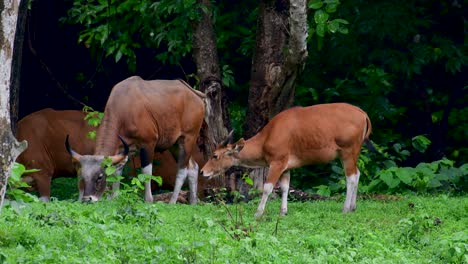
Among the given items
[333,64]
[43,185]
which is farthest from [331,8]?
[43,185]

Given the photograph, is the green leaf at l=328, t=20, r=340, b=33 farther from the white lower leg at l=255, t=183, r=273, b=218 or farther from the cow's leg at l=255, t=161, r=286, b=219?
the white lower leg at l=255, t=183, r=273, b=218

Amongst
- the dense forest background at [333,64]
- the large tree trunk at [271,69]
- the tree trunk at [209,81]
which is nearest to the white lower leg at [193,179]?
the tree trunk at [209,81]

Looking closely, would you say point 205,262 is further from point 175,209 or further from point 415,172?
point 415,172

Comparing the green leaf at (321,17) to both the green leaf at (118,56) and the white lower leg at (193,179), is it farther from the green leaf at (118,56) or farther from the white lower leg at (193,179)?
the green leaf at (118,56)

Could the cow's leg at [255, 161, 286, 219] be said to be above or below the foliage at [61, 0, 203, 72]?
below

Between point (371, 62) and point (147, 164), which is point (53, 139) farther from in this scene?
point (371, 62)

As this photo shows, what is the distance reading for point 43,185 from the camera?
627 inches

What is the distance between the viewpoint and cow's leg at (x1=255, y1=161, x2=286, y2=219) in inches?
503

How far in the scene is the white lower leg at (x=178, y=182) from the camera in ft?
48.4

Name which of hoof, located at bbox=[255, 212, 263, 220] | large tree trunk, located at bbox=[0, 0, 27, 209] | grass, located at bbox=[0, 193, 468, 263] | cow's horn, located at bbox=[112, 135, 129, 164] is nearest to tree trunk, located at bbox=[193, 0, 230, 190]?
cow's horn, located at bbox=[112, 135, 129, 164]

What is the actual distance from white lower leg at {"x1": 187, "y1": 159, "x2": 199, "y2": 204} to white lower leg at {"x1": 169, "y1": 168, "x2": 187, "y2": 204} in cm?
10

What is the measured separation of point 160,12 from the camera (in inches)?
589

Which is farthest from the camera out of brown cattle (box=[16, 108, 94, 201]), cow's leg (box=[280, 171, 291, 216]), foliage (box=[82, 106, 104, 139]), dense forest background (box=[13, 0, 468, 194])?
brown cattle (box=[16, 108, 94, 201])

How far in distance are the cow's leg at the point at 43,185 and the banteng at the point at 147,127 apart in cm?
157
